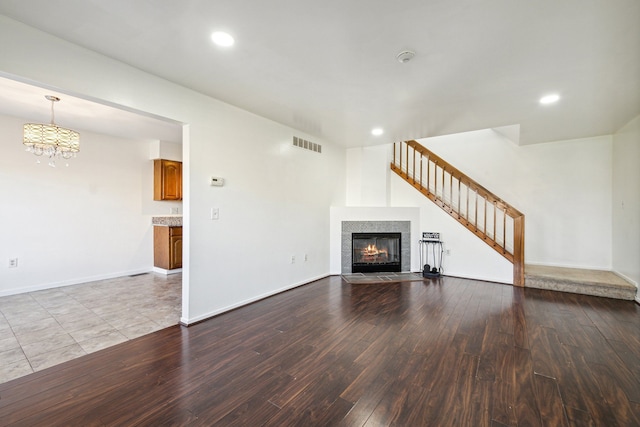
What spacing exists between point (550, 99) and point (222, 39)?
3.53 meters

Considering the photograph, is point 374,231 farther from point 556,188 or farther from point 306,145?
point 556,188

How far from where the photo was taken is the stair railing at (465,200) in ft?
15.1

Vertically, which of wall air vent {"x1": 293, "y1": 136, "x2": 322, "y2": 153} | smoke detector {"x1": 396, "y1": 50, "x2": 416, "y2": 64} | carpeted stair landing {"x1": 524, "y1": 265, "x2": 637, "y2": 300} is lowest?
carpeted stair landing {"x1": 524, "y1": 265, "x2": 637, "y2": 300}

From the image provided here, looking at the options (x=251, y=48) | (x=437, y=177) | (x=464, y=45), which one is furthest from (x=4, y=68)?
(x=437, y=177)

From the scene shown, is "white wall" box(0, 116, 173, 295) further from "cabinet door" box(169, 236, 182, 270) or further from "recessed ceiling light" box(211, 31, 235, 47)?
"recessed ceiling light" box(211, 31, 235, 47)

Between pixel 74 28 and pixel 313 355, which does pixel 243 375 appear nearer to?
pixel 313 355

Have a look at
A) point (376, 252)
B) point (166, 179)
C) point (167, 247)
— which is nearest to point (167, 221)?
point (167, 247)

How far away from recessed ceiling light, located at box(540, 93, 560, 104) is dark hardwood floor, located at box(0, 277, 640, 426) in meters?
2.52

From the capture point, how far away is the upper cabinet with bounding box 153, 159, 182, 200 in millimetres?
5484

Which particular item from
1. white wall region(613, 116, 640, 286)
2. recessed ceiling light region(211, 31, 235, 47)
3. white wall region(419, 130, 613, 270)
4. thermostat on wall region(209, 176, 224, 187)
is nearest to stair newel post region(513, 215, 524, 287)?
white wall region(419, 130, 613, 270)

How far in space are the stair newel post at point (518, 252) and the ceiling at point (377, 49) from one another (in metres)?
1.77

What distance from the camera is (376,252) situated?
18.3 ft

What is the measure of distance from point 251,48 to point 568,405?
11.0 feet

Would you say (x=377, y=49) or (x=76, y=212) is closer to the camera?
(x=377, y=49)
